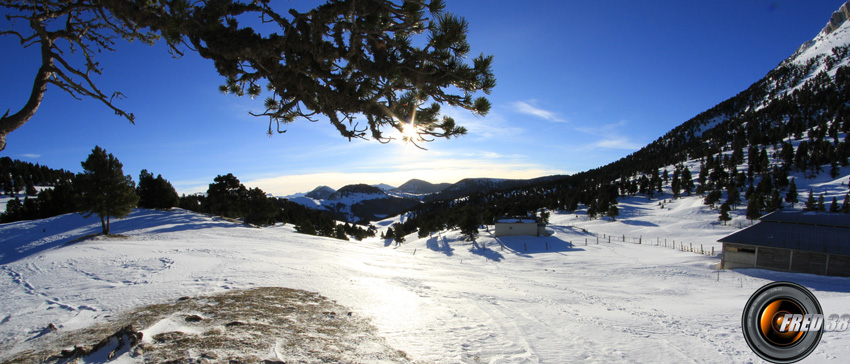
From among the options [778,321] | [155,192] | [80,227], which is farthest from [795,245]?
[155,192]

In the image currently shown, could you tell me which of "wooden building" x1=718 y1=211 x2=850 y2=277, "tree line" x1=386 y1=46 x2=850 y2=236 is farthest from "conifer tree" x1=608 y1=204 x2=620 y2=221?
"wooden building" x1=718 y1=211 x2=850 y2=277

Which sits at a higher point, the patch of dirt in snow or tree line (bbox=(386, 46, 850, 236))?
tree line (bbox=(386, 46, 850, 236))

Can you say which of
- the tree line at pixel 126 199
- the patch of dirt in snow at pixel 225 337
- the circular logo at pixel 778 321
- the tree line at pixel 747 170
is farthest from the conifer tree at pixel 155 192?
the circular logo at pixel 778 321

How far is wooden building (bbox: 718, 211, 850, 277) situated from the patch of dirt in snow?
119 ft

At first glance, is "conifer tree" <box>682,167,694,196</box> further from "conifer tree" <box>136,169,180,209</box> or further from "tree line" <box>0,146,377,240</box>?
"conifer tree" <box>136,169,180,209</box>

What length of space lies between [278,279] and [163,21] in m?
11.7

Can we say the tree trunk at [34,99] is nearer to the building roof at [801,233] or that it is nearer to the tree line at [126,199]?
the tree line at [126,199]

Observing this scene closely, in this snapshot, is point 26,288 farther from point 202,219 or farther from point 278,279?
point 202,219

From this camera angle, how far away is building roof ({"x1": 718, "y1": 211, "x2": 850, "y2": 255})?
25406 millimetres

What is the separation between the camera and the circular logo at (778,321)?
523 cm

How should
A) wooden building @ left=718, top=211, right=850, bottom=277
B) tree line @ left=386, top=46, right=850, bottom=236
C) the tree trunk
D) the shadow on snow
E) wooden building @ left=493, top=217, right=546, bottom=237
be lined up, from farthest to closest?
1. tree line @ left=386, top=46, right=850, bottom=236
2. wooden building @ left=493, top=217, right=546, bottom=237
3. the shadow on snow
4. wooden building @ left=718, top=211, right=850, bottom=277
5. the tree trunk

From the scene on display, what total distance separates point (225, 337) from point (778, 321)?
9.84 m

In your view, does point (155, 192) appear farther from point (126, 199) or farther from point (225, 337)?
point (225, 337)

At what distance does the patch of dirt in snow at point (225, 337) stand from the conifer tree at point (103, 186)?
2987 centimetres
